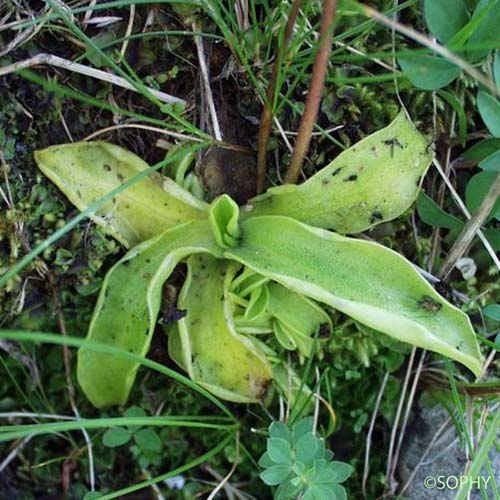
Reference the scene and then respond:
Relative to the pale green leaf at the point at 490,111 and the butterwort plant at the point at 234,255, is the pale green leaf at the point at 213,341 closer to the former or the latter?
the butterwort plant at the point at 234,255

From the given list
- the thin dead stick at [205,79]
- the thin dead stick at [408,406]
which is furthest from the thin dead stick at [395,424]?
Answer: the thin dead stick at [205,79]

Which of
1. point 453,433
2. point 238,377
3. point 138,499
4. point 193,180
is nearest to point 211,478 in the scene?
point 138,499

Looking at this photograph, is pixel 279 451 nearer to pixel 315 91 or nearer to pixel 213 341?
pixel 213 341

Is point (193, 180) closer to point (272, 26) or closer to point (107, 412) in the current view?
point (272, 26)

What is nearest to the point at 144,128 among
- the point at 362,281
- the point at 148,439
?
the point at 362,281

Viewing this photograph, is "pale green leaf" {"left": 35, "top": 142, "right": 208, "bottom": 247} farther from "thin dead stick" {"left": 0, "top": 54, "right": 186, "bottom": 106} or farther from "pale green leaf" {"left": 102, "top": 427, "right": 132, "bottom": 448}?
"pale green leaf" {"left": 102, "top": 427, "right": 132, "bottom": 448}

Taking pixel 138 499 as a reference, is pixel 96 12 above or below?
Answer: above
